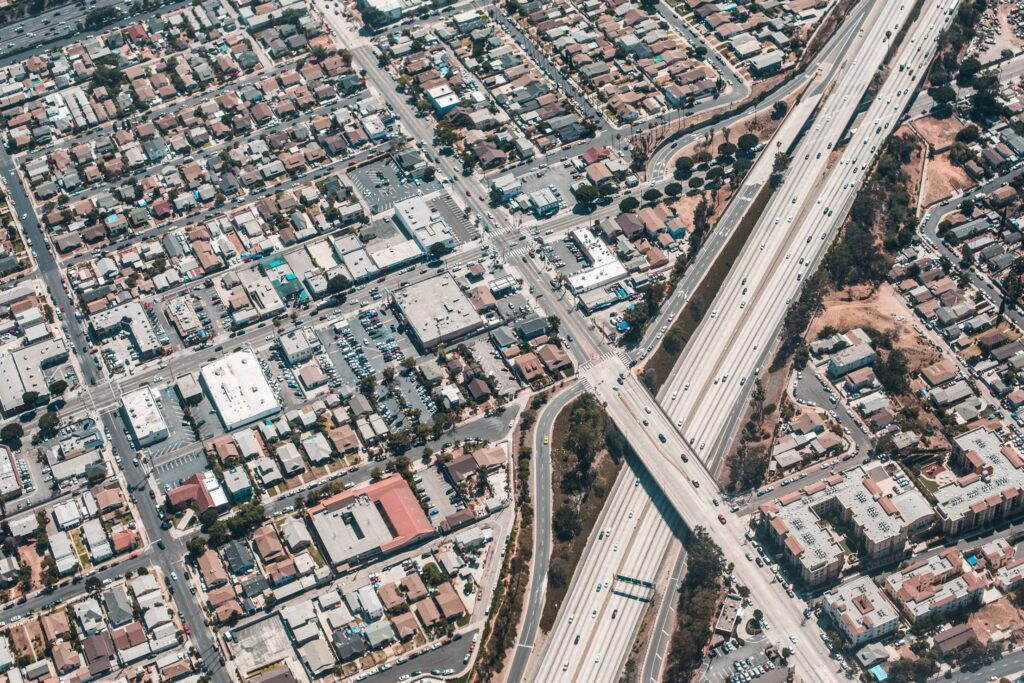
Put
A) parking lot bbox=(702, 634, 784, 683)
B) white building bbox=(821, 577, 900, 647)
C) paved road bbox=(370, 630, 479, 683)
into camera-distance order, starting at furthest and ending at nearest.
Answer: paved road bbox=(370, 630, 479, 683) → white building bbox=(821, 577, 900, 647) → parking lot bbox=(702, 634, 784, 683)

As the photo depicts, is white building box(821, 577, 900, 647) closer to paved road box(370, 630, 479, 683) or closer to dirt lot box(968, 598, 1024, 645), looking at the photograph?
dirt lot box(968, 598, 1024, 645)

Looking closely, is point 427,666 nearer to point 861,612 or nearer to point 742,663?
point 742,663

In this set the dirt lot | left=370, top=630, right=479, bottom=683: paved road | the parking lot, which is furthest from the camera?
left=370, top=630, right=479, bottom=683: paved road

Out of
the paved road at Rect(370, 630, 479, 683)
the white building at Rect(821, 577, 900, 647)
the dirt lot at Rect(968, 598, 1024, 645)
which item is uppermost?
the paved road at Rect(370, 630, 479, 683)

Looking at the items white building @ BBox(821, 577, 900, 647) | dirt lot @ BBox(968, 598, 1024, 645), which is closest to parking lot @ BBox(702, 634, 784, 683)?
white building @ BBox(821, 577, 900, 647)

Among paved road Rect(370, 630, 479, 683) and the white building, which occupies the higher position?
paved road Rect(370, 630, 479, 683)

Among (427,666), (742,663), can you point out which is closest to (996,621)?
(742,663)

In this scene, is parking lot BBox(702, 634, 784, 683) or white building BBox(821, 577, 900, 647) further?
white building BBox(821, 577, 900, 647)

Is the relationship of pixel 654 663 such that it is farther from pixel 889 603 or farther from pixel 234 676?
pixel 234 676

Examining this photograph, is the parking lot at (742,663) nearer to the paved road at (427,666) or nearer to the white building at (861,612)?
the white building at (861,612)
